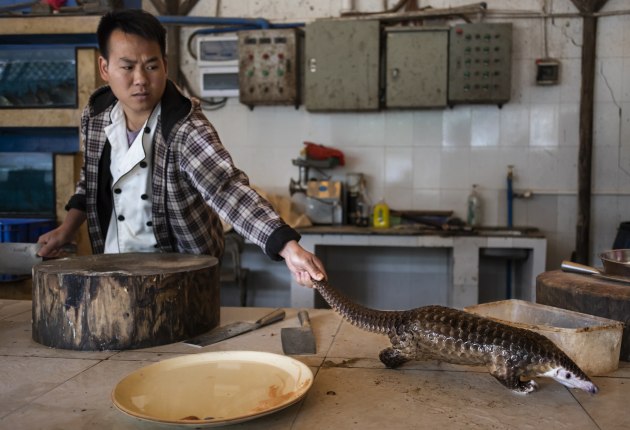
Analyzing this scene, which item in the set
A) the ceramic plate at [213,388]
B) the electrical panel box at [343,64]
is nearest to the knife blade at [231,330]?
the ceramic plate at [213,388]

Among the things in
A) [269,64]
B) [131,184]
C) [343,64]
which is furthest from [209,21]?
[131,184]

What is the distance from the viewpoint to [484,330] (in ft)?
4.42

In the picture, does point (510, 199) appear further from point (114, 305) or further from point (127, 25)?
point (114, 305)

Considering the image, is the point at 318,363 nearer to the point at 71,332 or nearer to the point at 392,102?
the point at 71,332

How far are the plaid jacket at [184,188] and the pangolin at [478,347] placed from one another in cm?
46

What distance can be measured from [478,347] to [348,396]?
1.12ft

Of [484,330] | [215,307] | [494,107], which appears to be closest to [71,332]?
[215,307]

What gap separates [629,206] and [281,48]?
338 centimetres

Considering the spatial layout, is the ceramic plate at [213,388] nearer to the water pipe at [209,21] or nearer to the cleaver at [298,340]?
the cleaver at [298,340]

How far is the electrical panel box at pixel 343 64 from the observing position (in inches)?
182

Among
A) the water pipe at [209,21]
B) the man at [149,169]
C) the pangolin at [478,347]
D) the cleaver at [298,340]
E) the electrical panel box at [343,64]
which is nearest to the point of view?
the pangolin at [478,347]

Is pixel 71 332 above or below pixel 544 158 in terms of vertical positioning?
below

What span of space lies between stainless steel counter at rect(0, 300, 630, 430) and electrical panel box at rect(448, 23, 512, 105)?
11.0ft

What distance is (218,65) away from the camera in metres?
5.04
